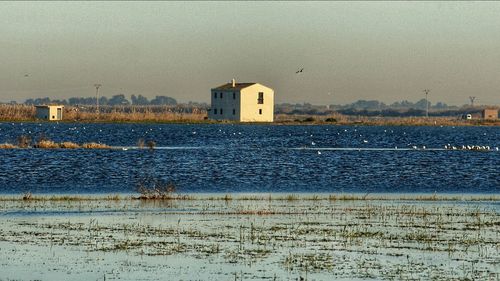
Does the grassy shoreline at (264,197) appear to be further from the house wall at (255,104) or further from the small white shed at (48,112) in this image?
the small white shed at (48,112)

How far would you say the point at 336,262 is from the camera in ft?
67.2

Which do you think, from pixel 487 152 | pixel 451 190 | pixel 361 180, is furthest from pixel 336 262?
pixel 487 152

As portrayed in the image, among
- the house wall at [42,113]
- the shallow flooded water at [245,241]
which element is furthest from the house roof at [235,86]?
the shallow flooded water at [245,241]

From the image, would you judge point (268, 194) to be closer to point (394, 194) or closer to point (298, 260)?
point (394, 194)

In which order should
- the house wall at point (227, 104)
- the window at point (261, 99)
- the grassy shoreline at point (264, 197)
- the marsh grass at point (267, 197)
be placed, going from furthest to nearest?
the window at point (261, 99) < the house wall at point (227, 104) < the marsh grass at point (267, 197) < the grassy shoreline at point (264, 197)

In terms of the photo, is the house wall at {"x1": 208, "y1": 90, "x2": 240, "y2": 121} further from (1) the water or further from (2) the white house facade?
(1) the water

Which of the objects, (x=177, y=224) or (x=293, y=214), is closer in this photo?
(x=177, y=224)

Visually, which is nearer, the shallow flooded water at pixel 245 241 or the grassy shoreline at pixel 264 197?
the shallow flooded water at pixel 245 241

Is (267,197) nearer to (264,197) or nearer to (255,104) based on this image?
(264,197)

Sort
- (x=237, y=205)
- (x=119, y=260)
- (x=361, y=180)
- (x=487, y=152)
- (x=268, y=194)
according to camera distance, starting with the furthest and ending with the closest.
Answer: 1. (x=487, y=152)
2. (x=361, y=180)
3. (x=268, y=194)
4. (x=237, y=205)
5. (x=119, y=260)

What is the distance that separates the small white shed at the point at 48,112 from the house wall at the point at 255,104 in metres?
31.8

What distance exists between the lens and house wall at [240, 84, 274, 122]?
145 metres

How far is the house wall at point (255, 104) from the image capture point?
477 ft

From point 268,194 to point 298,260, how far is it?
60.6 ft
